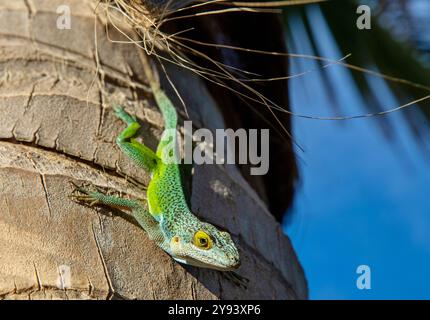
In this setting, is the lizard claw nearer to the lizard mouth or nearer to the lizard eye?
the lizard mouth

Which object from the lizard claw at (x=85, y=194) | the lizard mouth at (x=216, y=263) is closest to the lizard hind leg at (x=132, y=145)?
the lizard claw at (x=85, y=194)

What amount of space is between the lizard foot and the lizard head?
57 millimetres

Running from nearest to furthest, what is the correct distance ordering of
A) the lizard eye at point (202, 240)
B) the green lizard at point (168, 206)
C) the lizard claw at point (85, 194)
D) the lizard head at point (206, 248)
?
the lizard claw at point (85, 194) → the green lizard at point (168, 206) → the lizard head at point (206, 248) → the lizard eye at point (202, 240)

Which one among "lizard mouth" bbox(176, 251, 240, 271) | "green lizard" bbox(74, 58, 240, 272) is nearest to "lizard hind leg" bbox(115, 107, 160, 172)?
"green lizard" bbox(74, 58, 240, 272)

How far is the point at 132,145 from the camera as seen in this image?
133 inches

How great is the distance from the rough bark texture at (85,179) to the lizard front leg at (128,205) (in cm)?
5

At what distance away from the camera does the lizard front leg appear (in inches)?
113

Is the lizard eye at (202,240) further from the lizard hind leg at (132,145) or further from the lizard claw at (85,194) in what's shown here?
the lizard claw at (85,194)

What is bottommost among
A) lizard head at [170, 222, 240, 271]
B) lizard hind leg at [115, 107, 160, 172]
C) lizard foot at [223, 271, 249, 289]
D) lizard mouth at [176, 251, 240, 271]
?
lizard foot at [223, 271, 249, 289]

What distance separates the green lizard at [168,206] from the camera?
10.3 ft

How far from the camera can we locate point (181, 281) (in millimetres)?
2992

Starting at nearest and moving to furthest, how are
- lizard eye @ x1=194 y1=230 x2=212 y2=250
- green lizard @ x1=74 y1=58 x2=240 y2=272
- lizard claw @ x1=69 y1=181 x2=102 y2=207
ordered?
lizard claw @ x1=69 y1=181 x2=102 y2=207, green lizard @ x1=74 y1=58 x2=240 y2=272, lizard eye @ x1=194 y1=230 x2=212 y2=250

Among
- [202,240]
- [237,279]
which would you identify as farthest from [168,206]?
[237,279]
